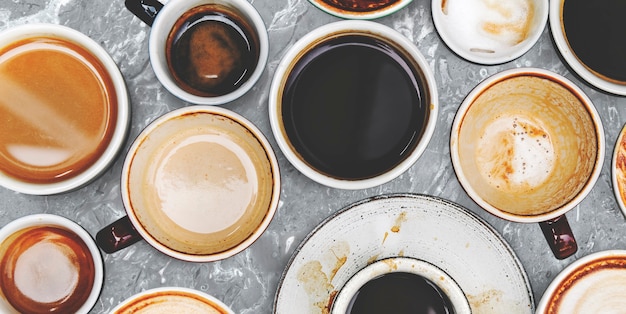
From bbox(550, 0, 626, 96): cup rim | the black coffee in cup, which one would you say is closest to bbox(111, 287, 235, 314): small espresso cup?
the black coffee in cup

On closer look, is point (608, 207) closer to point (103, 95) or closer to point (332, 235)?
point (332, 235)

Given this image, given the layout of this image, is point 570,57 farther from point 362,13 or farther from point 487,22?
point 362,13

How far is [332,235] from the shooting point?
72 cm

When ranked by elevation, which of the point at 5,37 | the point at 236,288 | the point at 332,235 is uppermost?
the point at 5,37

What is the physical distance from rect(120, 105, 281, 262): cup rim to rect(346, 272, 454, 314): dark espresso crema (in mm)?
180

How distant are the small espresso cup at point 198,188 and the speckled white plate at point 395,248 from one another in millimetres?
93

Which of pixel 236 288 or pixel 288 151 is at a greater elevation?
pixel 288 151

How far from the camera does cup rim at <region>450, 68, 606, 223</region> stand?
706 millimetres

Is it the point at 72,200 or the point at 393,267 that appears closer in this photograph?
the point at 393,267

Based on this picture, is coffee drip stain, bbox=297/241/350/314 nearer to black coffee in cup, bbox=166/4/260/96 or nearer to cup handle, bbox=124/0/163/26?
black coffee in cup, bbox=166/4/260/96

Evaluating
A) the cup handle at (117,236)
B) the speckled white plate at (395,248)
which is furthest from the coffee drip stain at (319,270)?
the cup handle at (117,236)

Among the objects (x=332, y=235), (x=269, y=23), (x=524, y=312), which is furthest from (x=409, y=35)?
(x=524, y=312)

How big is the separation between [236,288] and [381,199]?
0.25 meters

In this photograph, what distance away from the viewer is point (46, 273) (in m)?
0.77
